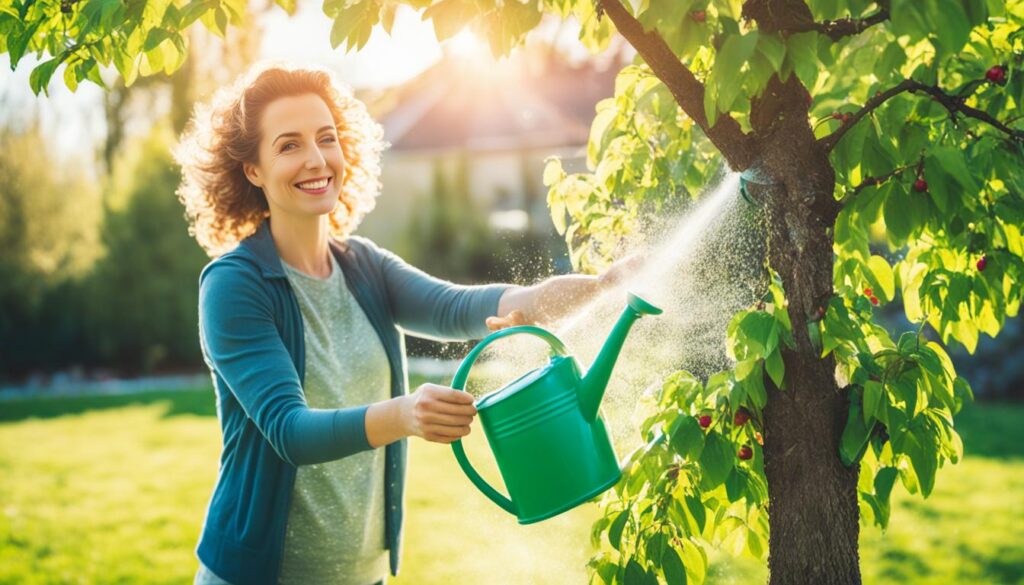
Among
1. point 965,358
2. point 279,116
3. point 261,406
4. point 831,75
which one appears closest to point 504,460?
point 261,406

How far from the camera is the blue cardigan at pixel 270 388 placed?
79.0 inches

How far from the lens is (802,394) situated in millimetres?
2104

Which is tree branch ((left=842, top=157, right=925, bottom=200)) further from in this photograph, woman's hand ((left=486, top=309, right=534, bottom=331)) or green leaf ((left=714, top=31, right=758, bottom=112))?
woman's hand ((left=486, top=309, right=534, bottom=331))

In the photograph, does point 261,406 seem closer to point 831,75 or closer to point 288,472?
point 288,472

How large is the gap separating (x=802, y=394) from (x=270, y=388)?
1.11 metres

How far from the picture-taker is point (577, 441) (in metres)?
1.91

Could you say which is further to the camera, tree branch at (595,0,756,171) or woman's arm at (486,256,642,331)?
woman's arm at (486,256,642,331)

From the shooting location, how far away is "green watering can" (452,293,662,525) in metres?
1.89

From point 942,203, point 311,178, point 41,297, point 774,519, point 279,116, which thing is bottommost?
point 774,519

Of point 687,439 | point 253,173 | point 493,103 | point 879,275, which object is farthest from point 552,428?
point 493,103

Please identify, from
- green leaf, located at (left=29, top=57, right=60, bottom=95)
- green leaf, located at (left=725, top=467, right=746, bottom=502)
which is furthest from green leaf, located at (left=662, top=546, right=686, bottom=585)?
green leaf, located at (left=29, top=57, right=60, bottom=95)

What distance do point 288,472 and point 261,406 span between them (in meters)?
0.31

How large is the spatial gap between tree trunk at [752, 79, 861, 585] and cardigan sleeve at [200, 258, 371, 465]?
0.89m

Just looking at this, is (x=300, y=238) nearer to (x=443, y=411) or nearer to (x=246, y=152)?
(x=246, y=152)
